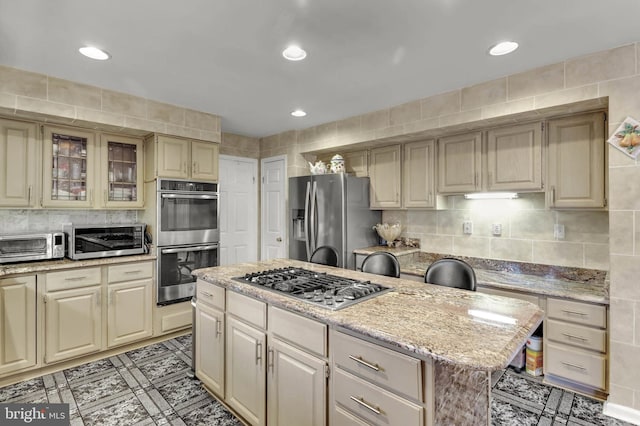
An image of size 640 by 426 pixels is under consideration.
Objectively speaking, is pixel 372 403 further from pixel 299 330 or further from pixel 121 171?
pixel 121 171

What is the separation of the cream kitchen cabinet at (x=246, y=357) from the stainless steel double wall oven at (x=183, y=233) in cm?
162

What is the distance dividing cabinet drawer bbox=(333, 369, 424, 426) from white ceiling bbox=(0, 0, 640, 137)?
1875 mm

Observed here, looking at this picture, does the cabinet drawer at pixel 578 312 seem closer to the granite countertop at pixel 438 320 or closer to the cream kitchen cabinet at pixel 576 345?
the cream kitchen cabinet at pixel 576 345

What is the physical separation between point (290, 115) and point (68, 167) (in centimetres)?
228

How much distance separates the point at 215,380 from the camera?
7.33 feet

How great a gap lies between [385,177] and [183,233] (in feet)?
7.82

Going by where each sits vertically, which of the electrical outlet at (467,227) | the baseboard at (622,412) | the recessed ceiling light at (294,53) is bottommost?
the baseboard at (622,412)

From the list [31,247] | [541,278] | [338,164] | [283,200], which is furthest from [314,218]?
[31,247]

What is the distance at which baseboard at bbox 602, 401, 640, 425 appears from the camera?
2092mm

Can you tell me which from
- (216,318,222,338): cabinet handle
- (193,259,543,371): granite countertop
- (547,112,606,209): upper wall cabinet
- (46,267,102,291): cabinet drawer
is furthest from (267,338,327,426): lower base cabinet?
(547,112,606,209): upper wall cabinet

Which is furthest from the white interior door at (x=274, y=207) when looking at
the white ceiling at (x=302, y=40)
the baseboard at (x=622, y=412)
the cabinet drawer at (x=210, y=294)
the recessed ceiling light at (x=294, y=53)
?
the baseboard at (x=622, y=412)

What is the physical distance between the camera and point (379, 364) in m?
1.26

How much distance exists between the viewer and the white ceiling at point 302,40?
1.75m

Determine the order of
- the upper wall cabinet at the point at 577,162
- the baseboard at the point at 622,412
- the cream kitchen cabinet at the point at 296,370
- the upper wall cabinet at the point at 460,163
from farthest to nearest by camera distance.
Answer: the upper wall cabinet at the point at 460,163 → the upper wall cabinet at the point at 577,162 → the baseboard at the point at 622,412 → the cream kitchen cabinet at the point at 296,370
